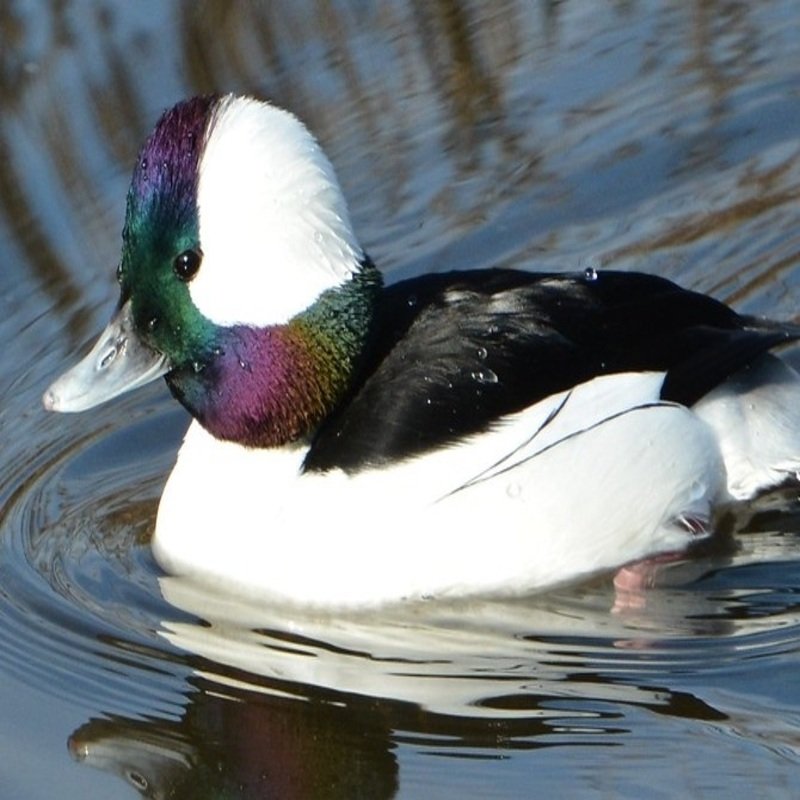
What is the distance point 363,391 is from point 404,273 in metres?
2.25

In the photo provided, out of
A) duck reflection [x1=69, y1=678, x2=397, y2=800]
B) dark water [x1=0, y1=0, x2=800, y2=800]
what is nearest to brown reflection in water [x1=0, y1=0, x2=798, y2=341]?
dark water [x1=0, y1=0, x2=800, y2=800]

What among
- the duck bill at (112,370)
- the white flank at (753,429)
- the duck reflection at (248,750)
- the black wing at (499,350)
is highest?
the duck bill at (112,370)

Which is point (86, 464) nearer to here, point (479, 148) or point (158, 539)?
point (158, 539)

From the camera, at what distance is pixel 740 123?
970cm

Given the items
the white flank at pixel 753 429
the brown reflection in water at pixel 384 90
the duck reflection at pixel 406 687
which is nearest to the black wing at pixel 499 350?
the white flank at pixel 753 429

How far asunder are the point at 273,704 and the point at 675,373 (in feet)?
5.75

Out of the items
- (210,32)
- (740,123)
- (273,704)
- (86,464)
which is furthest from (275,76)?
(273,704)

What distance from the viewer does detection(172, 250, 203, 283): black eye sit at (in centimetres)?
659

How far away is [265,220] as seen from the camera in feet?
21.3

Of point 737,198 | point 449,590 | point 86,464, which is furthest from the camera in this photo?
point 737,198

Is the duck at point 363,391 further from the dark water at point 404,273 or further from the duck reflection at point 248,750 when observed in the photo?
the duck reflection at point 248,750

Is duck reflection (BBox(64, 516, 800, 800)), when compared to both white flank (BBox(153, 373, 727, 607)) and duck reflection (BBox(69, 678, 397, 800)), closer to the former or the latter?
duck reflection (BBox(69, 678, 397, 800))

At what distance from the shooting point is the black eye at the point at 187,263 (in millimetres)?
6594

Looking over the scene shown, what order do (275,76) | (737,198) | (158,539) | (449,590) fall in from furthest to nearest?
(275,76)
(737,198)
(158,539)
(449,590)
